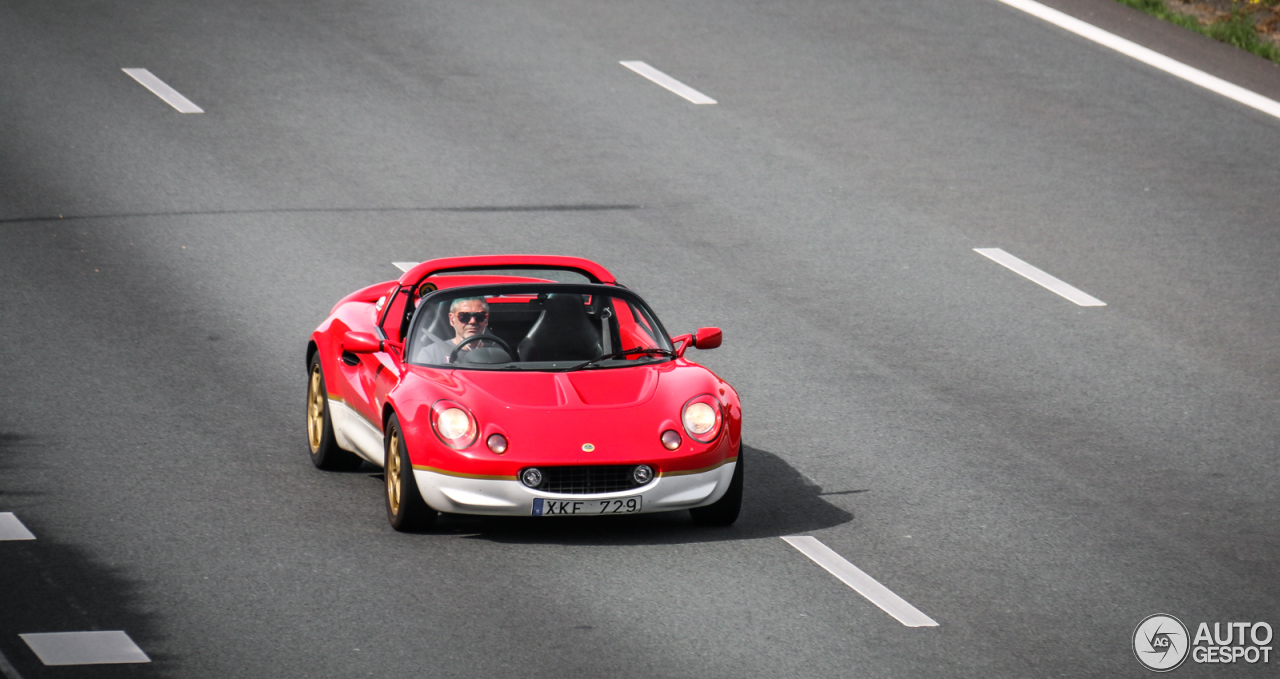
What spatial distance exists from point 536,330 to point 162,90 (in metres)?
11.3

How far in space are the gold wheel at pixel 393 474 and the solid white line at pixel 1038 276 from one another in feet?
24.2

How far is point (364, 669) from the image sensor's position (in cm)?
716

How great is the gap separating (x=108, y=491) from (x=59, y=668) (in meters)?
2.64

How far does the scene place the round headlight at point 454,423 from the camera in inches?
344

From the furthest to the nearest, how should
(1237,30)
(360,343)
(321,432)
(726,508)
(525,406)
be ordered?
(1237,30)
(321,432)
(360,343)
(726,508)
(525,406)

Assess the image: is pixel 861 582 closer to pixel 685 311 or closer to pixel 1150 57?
pixel 685 311

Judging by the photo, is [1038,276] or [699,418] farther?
[1038,276]

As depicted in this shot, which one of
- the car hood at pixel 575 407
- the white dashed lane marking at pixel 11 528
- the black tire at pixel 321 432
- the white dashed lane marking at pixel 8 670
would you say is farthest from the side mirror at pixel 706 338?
the white dashed lane marking at pixel 8 670

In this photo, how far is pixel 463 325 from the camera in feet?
31.6

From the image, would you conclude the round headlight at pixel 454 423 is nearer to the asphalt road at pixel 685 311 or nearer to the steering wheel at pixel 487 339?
the asphalt road at pixel 685 311

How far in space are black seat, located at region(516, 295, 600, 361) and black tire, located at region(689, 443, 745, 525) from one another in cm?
110

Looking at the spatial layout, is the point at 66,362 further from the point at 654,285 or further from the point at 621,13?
the point at 621,13

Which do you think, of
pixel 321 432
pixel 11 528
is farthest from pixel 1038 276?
pixel 11 528

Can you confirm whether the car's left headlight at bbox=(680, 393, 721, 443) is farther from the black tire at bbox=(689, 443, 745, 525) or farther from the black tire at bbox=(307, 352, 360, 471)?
the black tire at bbox=(307, 352, 360, 471)
